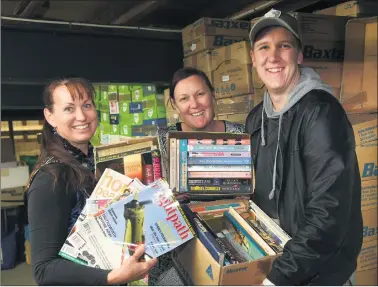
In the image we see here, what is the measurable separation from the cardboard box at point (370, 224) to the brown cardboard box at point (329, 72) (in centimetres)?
88

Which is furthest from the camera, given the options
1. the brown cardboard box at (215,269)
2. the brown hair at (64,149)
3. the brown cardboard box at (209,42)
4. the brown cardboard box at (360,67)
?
the brown cardboard box at (209,42)

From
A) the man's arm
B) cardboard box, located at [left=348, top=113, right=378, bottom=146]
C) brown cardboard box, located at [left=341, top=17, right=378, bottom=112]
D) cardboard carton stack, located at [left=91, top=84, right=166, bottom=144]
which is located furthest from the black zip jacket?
cardboard carton stack, located at [left=91, top=84, right=166, bottom=144]

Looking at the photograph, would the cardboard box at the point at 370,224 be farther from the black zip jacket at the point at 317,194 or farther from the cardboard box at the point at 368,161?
the black zip jacket at the point at 317,194

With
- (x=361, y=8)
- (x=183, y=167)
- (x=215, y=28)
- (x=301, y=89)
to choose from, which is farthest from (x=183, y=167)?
(x=215, y=28)

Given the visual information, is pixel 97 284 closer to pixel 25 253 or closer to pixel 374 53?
pixel 374 53

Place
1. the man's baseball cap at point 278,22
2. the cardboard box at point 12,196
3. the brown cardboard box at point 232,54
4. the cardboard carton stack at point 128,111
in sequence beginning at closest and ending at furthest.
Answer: the man's baseball cap at point 278,22
the brown cardboard box at point 232,54
the cardboard carton stack at point 128,111
the cardboard box at point 12,196

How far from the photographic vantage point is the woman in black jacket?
3.91 ft

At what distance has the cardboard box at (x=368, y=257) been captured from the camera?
8.79 ft

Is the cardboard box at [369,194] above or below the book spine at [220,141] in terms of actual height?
below

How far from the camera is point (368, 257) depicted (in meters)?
2.70

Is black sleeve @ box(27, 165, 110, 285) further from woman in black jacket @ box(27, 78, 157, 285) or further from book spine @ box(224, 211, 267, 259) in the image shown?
book spine @ box(224, 211, 267, 259)

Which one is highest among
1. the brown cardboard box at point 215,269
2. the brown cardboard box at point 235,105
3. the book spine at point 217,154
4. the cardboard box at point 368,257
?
the brown cardboard box at point 235,105

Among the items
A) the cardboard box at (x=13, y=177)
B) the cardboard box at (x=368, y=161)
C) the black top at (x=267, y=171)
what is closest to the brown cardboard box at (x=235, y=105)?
the cardboard box at (x=368, y=161)

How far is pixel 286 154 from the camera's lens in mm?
1341
